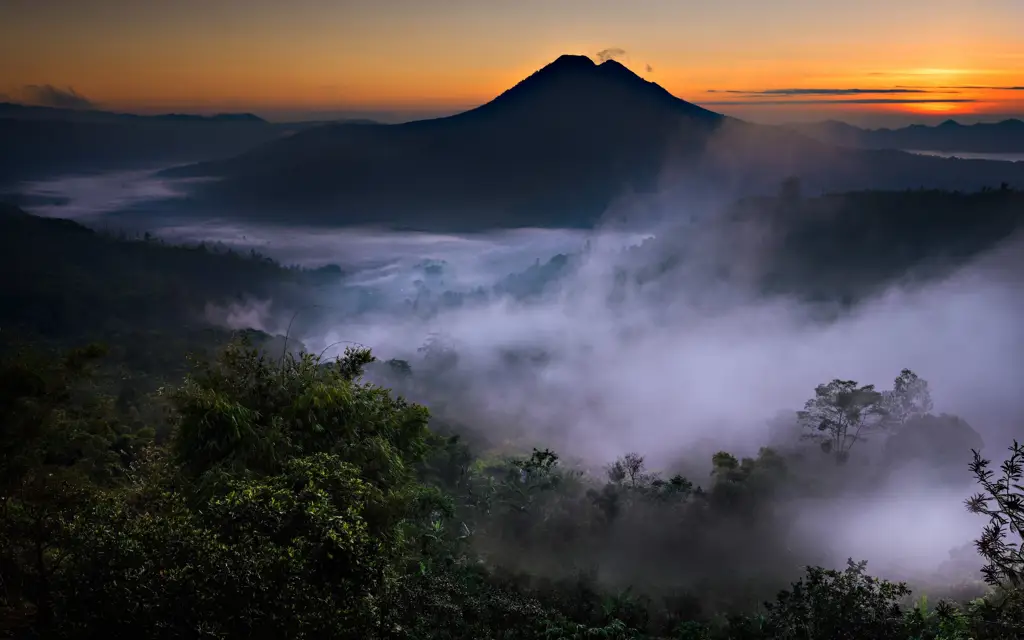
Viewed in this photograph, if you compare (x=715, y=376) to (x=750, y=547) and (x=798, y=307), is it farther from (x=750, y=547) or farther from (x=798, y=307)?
(x=750, y=547)

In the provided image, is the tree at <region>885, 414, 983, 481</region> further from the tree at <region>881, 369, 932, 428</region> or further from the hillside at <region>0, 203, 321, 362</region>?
the hillside at <region>0, 203, 321, 362</region>

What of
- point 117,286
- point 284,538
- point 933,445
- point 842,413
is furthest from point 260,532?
point 117,286

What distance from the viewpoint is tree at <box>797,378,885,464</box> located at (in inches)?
2269

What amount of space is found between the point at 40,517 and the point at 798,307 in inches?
6452

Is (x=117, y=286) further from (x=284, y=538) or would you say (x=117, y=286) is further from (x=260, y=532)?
(x=260, y=532)

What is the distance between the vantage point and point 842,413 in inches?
2328

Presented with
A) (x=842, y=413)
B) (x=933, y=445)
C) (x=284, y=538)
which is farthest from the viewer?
(x=842, y=413)

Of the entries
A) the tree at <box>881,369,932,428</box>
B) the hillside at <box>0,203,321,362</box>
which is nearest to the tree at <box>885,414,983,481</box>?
the tree at <box>881,369,932,428</box>

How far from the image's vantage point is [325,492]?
10.4 m

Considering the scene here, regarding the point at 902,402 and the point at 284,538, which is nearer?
the point at 284,538

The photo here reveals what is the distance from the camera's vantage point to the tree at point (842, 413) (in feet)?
189

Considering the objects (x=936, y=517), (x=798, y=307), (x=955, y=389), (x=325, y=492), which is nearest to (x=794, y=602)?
(x=325, y=492)

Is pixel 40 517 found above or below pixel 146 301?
above

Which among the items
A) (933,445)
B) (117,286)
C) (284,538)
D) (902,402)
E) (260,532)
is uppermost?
(260,532)
